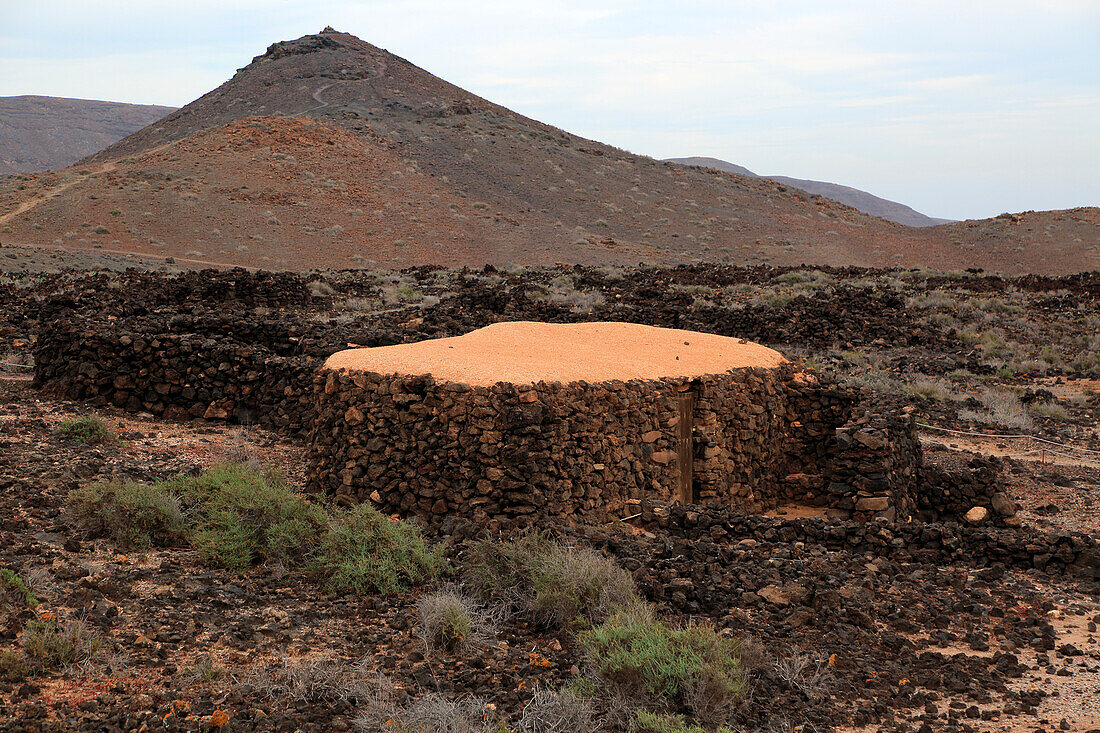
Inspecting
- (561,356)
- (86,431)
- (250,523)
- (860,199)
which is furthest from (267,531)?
(860,199)

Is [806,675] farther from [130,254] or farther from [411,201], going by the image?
[411,201]

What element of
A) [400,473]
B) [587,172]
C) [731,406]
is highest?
[587,172]

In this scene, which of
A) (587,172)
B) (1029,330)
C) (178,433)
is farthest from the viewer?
(587,172)

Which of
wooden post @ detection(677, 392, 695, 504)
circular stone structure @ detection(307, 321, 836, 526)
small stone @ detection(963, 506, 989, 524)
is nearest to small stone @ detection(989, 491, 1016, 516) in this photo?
small stone @ detection(963, 506, 989, 524)

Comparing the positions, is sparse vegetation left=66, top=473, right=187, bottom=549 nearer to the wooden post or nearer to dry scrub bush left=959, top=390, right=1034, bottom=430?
the wooden post

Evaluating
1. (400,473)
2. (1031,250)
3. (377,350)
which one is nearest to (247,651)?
(400,473)

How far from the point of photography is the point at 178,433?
10180 millimetres

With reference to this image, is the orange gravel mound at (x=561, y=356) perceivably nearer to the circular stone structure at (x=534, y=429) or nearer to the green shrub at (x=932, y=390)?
the circular stone structure at (x=534, y=429)

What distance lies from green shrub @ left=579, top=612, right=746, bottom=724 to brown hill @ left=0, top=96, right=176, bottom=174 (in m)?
110

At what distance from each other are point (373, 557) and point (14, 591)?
2.20 meters

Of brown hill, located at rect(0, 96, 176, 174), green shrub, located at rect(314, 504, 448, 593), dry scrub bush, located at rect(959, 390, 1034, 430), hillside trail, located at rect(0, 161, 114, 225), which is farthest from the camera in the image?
brown hill, located at rect(0, 96, 176, 174)

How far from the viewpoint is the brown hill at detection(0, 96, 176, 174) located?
101 m

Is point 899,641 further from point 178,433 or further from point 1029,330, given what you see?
point 1029,330

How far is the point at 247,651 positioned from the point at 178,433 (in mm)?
6044
